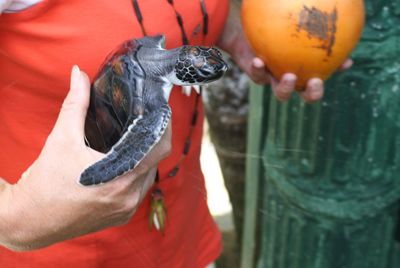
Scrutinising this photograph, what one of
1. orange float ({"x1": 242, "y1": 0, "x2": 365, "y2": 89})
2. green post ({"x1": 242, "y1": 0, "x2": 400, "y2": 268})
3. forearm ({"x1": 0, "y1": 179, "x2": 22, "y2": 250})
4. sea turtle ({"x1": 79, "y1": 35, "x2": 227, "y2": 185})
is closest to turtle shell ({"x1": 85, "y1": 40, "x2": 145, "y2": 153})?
sea turtle ({"x1": 79, "y1": 35, "x2": 227, "y2": 185})

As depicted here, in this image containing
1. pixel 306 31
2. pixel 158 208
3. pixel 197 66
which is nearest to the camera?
pixel 197 66

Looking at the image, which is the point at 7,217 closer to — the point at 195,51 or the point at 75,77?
the point at 75,77

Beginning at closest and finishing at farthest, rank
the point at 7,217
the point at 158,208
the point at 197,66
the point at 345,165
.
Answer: the point at 197,66
the point at 7,217
the point at 158,208
the point at 345,165

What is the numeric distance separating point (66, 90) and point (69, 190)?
224mm

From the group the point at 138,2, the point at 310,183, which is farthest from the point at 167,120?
the point at 310,183

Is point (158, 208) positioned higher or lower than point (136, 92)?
lower

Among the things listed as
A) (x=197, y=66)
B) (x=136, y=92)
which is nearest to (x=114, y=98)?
(x=136, y=92)

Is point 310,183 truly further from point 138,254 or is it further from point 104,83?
point 104,83

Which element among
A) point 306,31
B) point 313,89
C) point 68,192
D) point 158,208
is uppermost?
point 306,31

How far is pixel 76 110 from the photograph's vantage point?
0.89 meters

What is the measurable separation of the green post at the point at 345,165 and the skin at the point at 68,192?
689 millimetres

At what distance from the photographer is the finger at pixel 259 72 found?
1157mm

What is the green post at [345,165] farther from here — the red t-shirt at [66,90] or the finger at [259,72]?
the red t-shirt at [66,90]

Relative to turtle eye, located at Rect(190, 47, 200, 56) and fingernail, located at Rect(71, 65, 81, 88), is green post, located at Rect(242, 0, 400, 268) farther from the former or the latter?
fingernail, located at Rect(71, 65, 81, 88)
